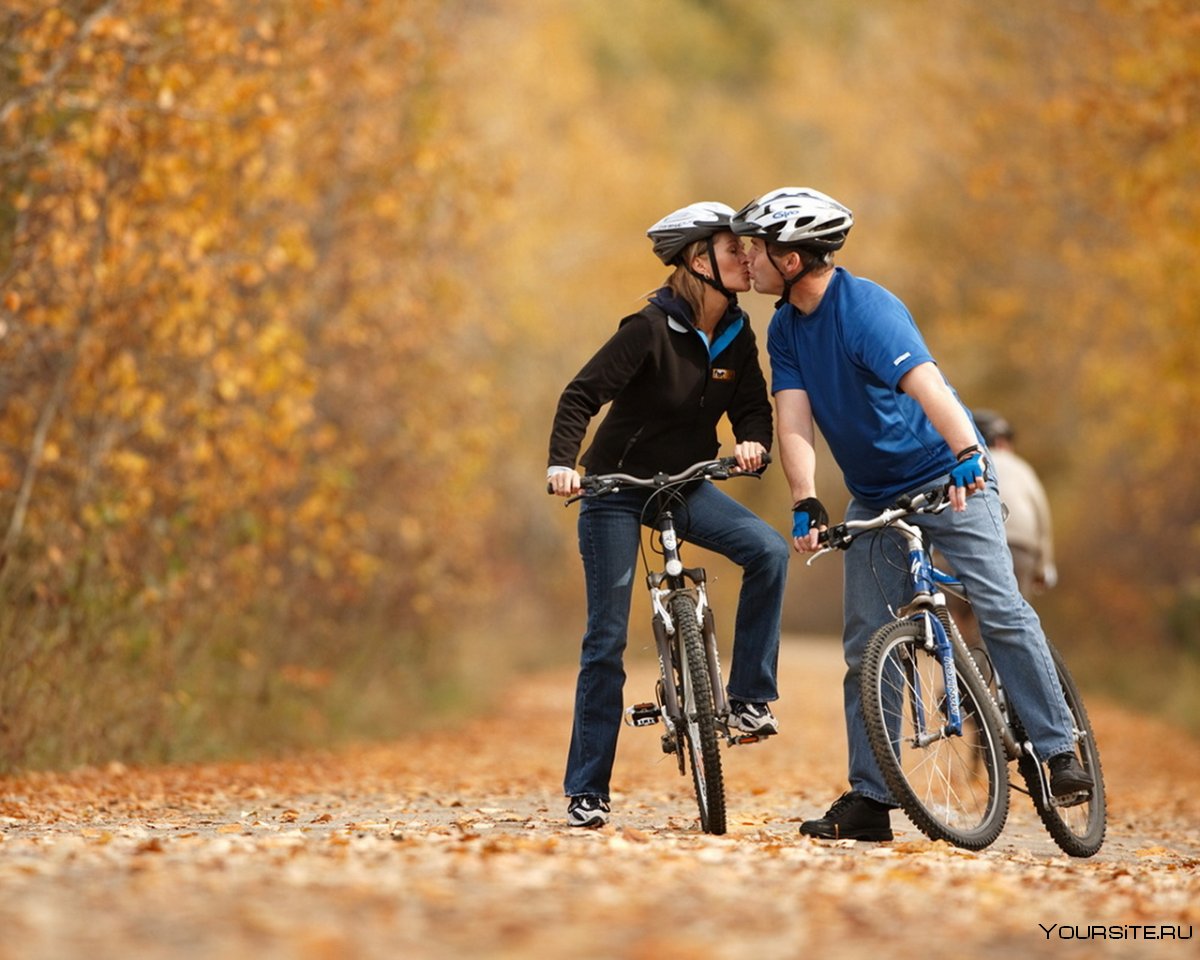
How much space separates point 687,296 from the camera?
23.2 ft

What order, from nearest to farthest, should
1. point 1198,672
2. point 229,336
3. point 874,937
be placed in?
point 874,937 < point 229,336 < point 1198,672

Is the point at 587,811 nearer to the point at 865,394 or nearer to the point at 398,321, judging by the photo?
the point at 865,394

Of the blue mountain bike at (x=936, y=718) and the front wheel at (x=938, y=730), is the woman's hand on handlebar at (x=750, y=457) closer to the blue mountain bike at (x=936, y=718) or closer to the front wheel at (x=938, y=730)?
the blue mountain bike at (x=936, y=718)

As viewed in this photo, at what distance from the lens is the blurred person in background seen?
35.1 ft

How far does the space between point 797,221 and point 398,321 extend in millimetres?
10193

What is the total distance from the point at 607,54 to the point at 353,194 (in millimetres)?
34232

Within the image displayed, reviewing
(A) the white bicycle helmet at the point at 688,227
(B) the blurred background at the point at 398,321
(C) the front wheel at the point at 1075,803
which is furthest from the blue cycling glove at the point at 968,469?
(B) the blurred background at the point at 398,321

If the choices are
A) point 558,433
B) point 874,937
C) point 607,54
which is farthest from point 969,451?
point 607,54

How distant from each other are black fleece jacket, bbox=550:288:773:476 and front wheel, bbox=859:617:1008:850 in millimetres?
986

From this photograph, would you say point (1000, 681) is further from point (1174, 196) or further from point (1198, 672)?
point (1198, 672)

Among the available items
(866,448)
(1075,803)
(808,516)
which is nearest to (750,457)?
(808,516)

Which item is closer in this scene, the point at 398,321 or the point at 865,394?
the point at 865,394

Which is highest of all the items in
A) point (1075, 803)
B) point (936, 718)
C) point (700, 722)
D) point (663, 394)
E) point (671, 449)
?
point (663, 394)

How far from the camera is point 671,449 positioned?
23.5 feet
